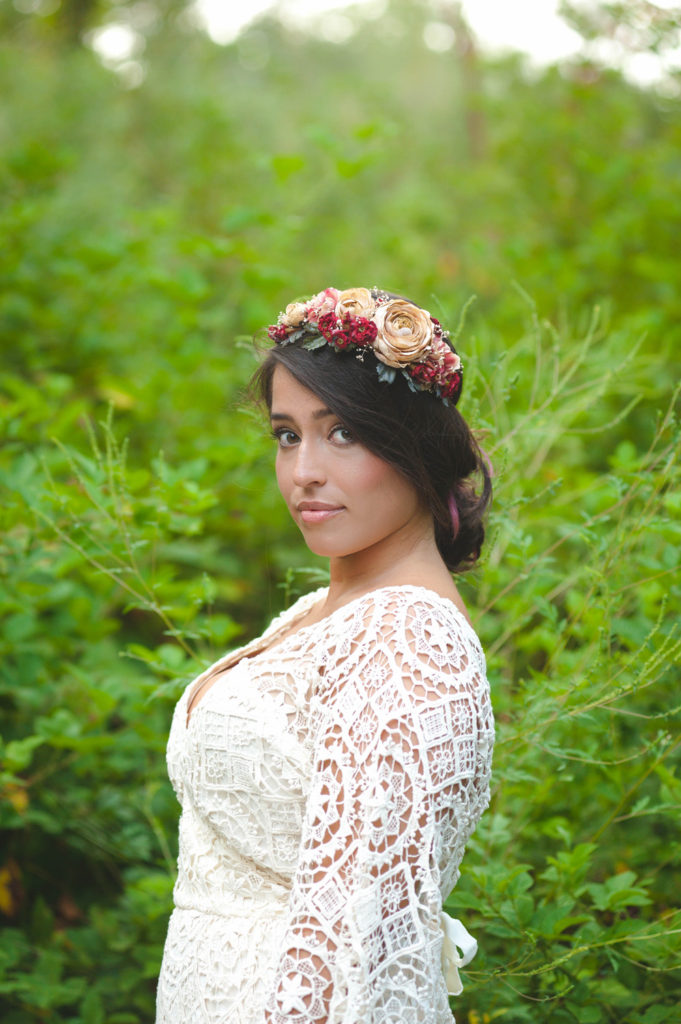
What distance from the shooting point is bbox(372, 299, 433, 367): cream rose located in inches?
65.0

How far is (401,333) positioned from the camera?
5.47 ft

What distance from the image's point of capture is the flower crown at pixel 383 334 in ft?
5.45

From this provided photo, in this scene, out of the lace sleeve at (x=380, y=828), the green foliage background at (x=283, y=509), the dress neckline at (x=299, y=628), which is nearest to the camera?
the lace sleeve at (x=380, y=828)

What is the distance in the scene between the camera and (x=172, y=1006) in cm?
179

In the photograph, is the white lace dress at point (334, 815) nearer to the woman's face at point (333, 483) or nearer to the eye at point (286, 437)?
the woman's face at point (333, 483)

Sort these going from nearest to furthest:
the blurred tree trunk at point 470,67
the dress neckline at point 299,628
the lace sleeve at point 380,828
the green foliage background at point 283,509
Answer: the lace sleeve at point 380,828
the dress neckline at point 299,628
the green foliage background at point 283,509
the blurred tree trunk at point 470,67

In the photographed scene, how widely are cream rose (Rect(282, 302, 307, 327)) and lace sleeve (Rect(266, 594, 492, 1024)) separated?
61 cm

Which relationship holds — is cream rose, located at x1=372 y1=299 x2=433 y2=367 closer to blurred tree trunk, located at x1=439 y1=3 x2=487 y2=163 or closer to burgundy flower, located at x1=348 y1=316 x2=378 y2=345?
burgundy flower, located at x1=348 y1=316 x2=378 y2=345

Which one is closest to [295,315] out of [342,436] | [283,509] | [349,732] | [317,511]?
[342,436]

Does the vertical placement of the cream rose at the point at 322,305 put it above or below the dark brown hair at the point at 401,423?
above

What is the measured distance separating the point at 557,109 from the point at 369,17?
15.4 meters

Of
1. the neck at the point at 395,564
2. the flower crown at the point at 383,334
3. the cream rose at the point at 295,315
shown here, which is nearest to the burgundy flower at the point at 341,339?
the flower crown at the point at 383,334

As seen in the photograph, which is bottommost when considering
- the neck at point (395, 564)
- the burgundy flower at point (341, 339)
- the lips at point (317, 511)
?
the neck at point (395, 564)

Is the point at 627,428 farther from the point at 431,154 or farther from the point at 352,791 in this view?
the point at 431,154
